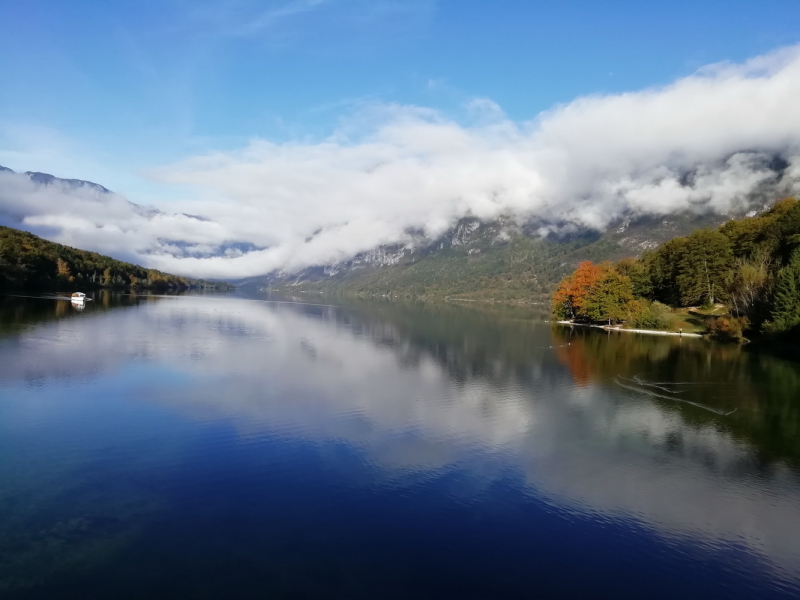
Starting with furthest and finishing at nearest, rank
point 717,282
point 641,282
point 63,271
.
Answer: point 63,271 → point 641,282 → point 717,282

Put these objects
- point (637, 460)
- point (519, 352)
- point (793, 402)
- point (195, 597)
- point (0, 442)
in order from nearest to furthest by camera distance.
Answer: point (195, 597), point (0, 442), point (637, 460), point (793, 402), point (519, 352)

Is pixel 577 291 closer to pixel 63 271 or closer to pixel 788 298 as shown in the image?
pixel 788 298

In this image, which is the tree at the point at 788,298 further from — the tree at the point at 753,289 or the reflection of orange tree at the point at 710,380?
the tree at the point at 753,289

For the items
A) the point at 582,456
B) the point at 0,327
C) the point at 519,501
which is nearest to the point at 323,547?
the point at 519,501

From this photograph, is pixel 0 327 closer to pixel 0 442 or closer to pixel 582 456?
pixel 0 442

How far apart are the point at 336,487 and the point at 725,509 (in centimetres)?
1527

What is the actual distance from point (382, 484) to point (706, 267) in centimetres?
9615

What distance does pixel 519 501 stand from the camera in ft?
66.7

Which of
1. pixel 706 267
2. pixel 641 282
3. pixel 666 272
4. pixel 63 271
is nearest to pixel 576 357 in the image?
pixel 706 267

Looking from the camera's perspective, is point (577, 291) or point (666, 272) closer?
point (666, 272)

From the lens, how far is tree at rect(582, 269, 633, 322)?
336ft

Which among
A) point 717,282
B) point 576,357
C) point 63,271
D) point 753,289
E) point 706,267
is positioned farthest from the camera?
point 63,271

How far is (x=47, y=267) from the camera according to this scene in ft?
441

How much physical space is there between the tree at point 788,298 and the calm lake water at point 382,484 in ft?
84.7
